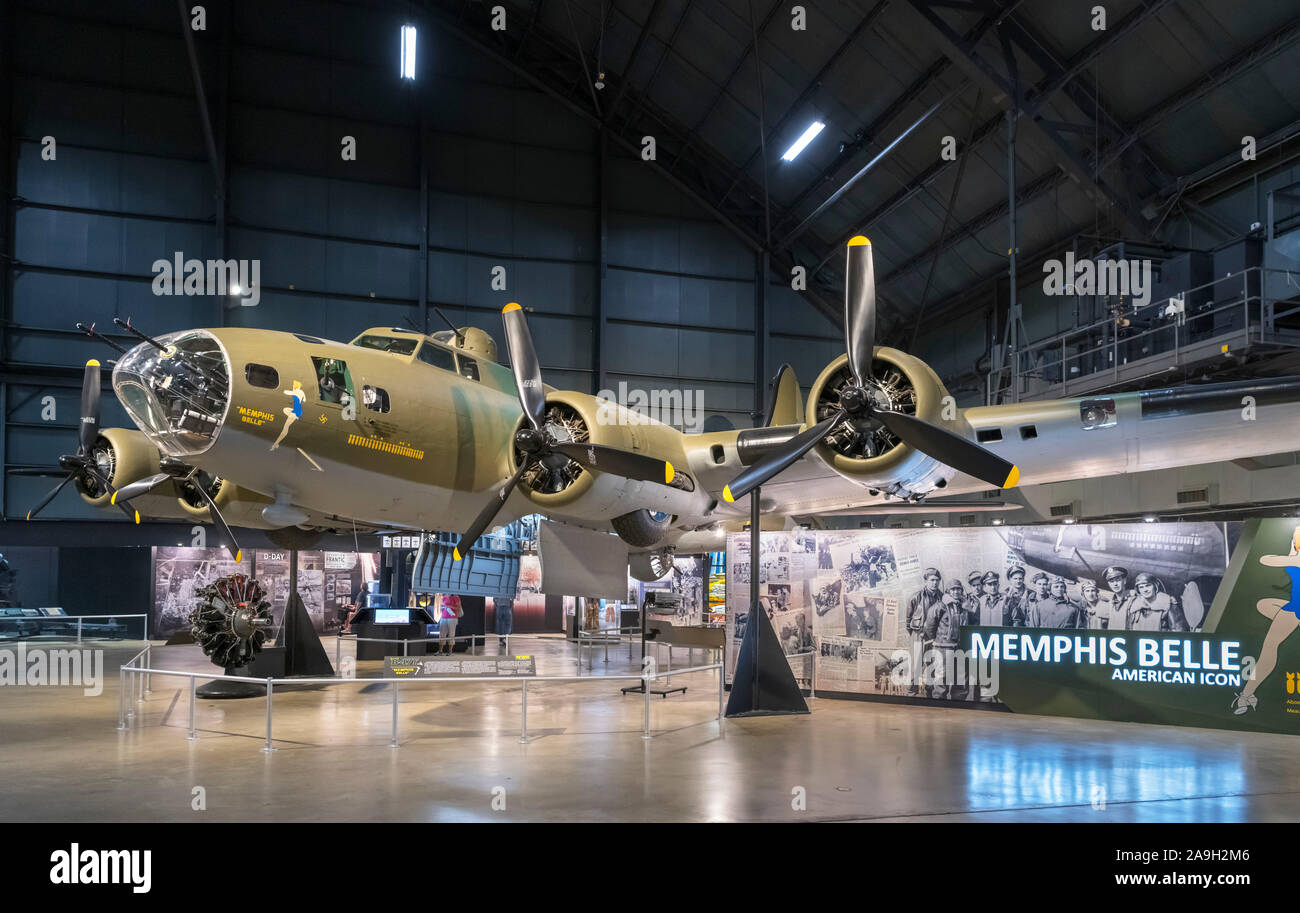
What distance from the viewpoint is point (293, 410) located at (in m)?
11.6

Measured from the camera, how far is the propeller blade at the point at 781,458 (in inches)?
457

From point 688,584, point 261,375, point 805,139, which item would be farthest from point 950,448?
point 688,584

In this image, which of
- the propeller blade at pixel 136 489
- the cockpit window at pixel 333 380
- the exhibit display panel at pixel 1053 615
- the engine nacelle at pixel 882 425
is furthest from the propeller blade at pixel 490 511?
the propeller blade at pixel 136 489

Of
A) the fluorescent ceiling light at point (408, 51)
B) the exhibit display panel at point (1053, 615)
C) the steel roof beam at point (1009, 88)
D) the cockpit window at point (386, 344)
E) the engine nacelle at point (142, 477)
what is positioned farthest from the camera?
the fluorescent ceiling light at point (408, 51)

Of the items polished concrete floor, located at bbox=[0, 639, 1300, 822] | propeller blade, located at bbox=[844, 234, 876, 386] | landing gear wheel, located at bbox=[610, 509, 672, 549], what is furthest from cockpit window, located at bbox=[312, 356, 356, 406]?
propeller blade, located at bbox=[844, 234, 876, 386]

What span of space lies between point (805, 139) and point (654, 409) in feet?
40.4

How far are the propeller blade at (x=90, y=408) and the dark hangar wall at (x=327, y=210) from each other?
1369 cm

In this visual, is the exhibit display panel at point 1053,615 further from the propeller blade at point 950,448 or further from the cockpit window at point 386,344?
the cockpit window at point 386,344

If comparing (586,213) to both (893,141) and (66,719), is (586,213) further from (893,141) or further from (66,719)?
(66,719)

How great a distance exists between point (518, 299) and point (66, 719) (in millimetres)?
23238

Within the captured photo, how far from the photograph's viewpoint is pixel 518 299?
34438 millimetres

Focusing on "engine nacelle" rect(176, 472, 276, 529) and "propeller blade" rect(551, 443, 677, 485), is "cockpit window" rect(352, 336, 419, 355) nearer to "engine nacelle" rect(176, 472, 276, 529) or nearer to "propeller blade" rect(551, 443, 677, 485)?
"propeller blade" rect(551, 443, 677, 485)

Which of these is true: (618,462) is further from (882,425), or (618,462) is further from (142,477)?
(142,477)

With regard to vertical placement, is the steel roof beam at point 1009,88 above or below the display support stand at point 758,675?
above
